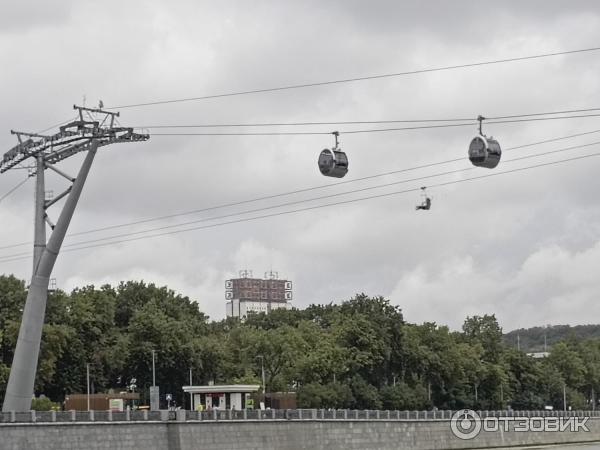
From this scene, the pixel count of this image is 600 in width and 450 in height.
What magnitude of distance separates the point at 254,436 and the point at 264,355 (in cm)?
7392

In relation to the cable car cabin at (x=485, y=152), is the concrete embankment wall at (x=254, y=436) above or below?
below

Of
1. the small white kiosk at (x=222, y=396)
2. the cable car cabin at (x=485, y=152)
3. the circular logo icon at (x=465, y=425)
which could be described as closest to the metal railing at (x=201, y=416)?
the circular logo icon at (x=465, y=425)

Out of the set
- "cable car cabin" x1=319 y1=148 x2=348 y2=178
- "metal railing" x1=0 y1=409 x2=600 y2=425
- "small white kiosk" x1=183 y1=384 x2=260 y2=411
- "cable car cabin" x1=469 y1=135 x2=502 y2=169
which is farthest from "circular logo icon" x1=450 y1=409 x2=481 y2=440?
"cable car cabin" x1=469 y1=135 x2=502 y2=169

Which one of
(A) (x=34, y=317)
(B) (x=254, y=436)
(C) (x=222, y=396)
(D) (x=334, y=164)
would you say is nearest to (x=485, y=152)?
(D) (x=334, y=164)

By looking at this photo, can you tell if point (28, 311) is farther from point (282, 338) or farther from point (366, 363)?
point (282, 338)

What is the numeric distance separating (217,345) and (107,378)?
17.6m

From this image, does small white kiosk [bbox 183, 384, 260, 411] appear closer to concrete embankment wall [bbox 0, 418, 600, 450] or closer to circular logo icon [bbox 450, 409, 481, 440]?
concrete embankment wall [bbox 0, 418, 600, 450]

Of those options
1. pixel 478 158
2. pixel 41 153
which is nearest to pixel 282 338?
pixel 41 153

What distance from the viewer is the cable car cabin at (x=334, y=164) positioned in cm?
4606

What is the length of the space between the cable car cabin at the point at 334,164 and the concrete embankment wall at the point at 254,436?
31.0 metres

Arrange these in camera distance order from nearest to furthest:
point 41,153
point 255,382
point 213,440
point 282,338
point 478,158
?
point 478,158 → point 41,153 → point 213,440 → point 255,382 → point 282,338

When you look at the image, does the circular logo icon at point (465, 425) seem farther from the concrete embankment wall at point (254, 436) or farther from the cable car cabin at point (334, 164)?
the cable car cabin at point (334, 164)

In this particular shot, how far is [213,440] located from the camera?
81.8m

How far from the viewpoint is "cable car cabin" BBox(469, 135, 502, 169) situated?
42.9m
